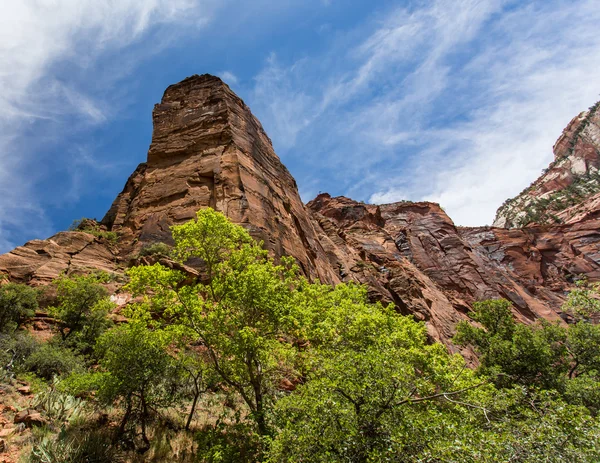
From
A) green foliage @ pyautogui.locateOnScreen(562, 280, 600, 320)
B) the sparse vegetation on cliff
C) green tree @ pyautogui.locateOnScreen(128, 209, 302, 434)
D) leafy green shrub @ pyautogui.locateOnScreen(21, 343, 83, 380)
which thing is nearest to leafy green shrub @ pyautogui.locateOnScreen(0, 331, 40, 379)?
the sparse vegetation on cliff

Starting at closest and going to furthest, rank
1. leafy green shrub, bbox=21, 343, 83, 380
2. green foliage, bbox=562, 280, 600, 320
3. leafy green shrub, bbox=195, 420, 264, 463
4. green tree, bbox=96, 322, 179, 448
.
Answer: leafy green shrub, bbox=195, 420, 264, 463 → green tree, bbox=96, 322, 179, 448 → green foliage, bbox=562, 280, 600, 320 → leafy green shrub, bbox=21, 343, 83, 380

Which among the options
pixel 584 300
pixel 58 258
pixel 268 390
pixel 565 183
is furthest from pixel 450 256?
pixel 565 183

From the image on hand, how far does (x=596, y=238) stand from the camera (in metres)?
74.2

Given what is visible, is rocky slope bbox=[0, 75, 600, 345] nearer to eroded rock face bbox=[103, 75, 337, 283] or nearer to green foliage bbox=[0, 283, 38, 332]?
eroded rock face bbox=[103, 75, 337, 283]

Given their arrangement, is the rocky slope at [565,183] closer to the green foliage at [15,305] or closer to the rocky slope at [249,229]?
the rocky slope at [249,229]

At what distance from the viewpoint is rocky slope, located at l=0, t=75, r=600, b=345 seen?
1051 inches

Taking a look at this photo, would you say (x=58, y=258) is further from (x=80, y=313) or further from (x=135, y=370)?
(x=135, y=370)

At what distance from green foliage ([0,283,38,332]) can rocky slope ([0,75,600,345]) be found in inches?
113

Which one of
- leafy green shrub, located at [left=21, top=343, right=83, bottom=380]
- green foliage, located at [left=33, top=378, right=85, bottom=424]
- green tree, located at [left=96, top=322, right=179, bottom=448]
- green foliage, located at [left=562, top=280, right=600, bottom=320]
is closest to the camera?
green foliage, located at [left=33, top=378, right=85, bottom=424]

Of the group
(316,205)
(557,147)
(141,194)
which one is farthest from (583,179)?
(141,194)

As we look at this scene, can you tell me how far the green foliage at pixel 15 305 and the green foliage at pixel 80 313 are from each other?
1.15 metres

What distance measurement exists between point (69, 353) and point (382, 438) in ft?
45.1

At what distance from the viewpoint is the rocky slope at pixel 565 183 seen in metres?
99.1

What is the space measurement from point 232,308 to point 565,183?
439 ft
